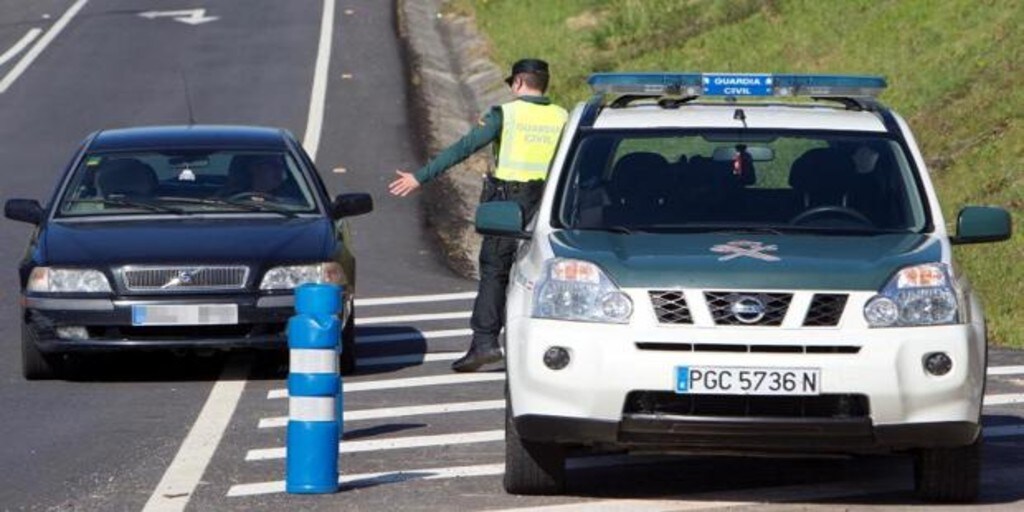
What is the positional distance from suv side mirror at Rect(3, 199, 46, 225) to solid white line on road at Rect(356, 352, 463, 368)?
2.13m

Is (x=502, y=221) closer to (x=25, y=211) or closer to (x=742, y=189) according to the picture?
(x=742, y=189)

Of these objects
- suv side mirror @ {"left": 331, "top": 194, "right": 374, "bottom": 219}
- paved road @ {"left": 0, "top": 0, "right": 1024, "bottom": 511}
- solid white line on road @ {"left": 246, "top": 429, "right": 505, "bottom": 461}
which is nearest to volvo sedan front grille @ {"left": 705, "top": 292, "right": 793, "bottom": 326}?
paved road @ {"left": 0, "top": 0, "right": 1024, "bottom": 511}

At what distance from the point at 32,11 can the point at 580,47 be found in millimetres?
13722

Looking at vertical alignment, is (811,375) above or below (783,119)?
below

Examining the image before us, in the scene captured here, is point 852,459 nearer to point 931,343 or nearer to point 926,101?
point 931,343

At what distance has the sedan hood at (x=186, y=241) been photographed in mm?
14391

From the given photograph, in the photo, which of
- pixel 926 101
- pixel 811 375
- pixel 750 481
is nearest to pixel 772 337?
pixel 811 375

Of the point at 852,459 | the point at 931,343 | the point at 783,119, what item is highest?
the point at 783,119

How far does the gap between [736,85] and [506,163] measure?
3.22 metres

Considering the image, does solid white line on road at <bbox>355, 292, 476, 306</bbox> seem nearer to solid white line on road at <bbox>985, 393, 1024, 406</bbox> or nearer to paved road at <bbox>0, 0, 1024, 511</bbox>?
paved road at <bbox>0, 0, 1024, 511</bbox>

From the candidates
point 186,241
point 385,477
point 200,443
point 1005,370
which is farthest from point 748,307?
point 1005,370

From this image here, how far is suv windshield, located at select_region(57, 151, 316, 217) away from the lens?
15.4 metres

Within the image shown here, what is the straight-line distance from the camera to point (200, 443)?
12039 mm

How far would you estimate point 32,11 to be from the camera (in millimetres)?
46094
